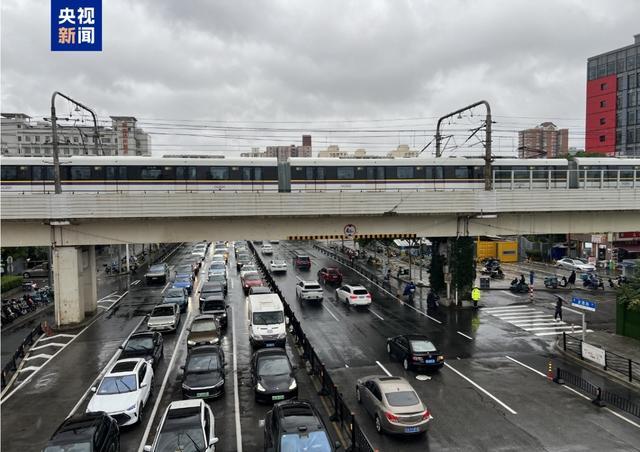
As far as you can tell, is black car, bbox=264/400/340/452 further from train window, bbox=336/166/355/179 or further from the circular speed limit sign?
train window, bbox=336/166/355/179

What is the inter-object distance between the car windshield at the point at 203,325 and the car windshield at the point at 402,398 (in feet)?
37.7

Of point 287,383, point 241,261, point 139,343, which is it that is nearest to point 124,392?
point 287,383

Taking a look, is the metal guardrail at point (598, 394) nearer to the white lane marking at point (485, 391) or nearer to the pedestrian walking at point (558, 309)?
the white lane marking at point (485, 391)

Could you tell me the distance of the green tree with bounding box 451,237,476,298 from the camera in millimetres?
33094

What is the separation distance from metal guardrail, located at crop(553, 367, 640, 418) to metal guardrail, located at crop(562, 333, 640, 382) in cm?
→ 176

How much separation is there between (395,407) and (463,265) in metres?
21.0

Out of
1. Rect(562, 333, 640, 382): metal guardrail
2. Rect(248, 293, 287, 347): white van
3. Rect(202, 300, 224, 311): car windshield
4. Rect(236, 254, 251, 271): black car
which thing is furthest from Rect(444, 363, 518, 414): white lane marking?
Rect(236, 254, 251, 271): black car

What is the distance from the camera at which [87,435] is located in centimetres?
1161

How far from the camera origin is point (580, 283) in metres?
42.5

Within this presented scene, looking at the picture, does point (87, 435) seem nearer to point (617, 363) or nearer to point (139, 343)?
point (139, 343)

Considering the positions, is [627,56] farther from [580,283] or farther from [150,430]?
[150,430]

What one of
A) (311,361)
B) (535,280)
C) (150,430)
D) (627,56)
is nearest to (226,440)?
(150,430)

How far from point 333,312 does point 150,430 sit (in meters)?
18.0

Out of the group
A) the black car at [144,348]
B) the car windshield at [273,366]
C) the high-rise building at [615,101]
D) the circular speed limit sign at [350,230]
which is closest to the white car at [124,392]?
the black car at [144,348]
